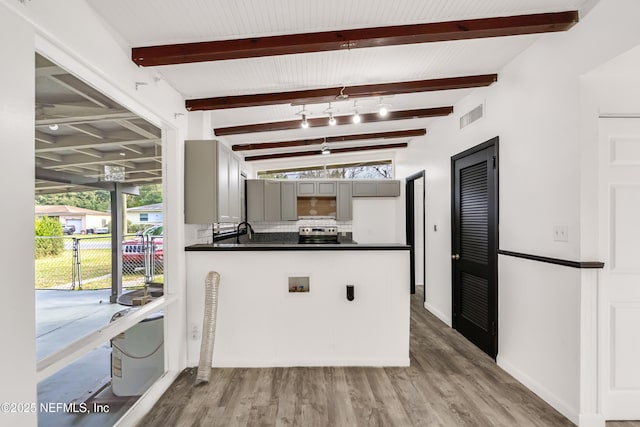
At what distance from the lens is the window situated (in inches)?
277

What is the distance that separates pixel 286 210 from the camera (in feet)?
21.1

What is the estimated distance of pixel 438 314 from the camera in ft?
15.1

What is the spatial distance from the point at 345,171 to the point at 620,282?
521 cm

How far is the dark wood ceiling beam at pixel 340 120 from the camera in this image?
428cm

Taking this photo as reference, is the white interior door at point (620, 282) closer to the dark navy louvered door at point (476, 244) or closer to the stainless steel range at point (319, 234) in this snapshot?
the dark navy louvered door at point (476, 244)

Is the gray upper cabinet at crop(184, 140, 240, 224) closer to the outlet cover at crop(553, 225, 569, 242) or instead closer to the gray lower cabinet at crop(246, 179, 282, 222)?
the outlet cover at crop(553, 225, 569, 242)

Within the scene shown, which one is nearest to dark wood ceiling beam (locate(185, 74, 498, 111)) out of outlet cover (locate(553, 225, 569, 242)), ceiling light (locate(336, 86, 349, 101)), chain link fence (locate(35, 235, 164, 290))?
ceiling light (locate(336, 86, 349, 101))

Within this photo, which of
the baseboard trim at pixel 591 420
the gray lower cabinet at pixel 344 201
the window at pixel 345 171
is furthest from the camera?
the window at pixel 345 171

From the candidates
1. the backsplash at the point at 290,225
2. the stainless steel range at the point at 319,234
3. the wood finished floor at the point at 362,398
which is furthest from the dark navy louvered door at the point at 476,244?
the backsplash at the point at 290,225

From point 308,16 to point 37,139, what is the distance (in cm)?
158

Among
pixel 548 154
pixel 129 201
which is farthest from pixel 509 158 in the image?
pixel 129 201

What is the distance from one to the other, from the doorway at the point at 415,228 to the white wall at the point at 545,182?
2.56 metres

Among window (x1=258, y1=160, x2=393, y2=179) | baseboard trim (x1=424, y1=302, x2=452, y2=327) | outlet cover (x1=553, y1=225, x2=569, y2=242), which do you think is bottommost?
baseboard trim (x1=424, y1=302, x2=452, y2=327)

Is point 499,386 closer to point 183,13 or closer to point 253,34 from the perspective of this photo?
point 253,34
